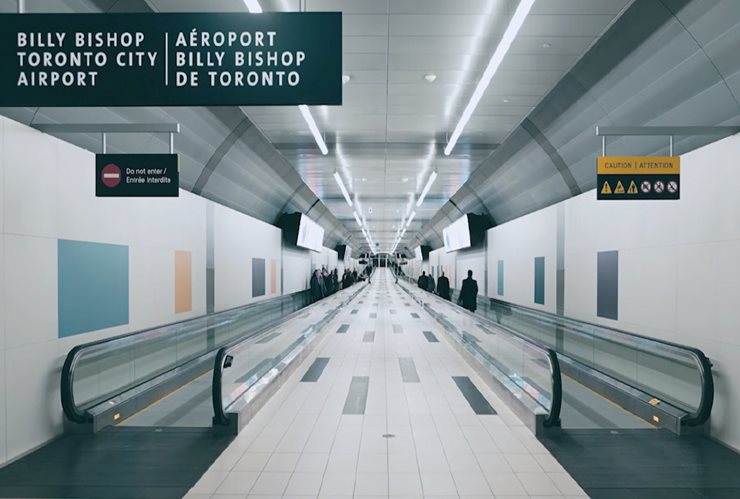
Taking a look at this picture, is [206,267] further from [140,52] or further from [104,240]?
[140,52]

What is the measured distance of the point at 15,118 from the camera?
4.84 meters

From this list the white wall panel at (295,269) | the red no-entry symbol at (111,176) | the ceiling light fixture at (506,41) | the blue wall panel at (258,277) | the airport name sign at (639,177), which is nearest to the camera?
the ceiling light fixture at (506,41)

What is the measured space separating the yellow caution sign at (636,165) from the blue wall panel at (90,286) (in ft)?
21.8

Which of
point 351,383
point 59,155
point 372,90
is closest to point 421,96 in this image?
point 372,90

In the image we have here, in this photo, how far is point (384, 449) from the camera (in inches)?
190

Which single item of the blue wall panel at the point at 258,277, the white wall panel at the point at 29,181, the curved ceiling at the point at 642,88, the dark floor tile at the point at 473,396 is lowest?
the dark floor tile at the point at 473,396

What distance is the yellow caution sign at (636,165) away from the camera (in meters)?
6.00

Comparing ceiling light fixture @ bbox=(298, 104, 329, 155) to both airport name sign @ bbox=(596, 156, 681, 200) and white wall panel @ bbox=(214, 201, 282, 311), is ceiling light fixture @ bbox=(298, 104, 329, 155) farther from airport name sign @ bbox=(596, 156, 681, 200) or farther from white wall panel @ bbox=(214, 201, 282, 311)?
airport name sign @ bbox=(596, 156, 681, 200)

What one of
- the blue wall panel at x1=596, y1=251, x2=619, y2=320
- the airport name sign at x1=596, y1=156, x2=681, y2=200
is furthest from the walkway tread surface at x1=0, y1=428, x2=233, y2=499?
the blue wall panel at x1=596, y1=251, x2=619, y2=320

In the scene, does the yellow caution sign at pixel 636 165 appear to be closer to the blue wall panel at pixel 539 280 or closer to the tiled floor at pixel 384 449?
the tiled floor at pixel 384 449

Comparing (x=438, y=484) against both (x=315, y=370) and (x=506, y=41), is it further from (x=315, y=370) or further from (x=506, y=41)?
(x=315, y=370)

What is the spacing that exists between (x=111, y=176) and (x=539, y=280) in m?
10.6

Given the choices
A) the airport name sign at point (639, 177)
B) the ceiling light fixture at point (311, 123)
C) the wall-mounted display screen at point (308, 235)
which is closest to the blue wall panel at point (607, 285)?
the airport name sign at point (639, 177)

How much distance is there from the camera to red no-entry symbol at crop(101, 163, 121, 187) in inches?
224
